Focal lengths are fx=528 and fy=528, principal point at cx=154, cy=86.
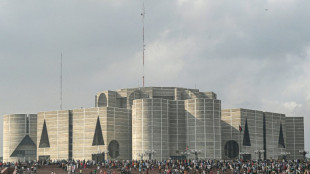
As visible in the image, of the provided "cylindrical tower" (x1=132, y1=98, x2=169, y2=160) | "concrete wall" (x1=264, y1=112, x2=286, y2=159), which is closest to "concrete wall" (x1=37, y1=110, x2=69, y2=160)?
"cylindrical tower" (x1=132, y1=98, x2=169, y2=160)

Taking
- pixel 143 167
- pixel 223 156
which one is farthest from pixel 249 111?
pixel 143 167

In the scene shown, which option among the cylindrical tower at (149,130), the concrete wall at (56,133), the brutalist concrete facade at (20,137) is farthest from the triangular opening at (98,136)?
the brutalist concrete facade at (20,137)

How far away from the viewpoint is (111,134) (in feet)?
422

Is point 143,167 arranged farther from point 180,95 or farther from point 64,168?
point 180,95

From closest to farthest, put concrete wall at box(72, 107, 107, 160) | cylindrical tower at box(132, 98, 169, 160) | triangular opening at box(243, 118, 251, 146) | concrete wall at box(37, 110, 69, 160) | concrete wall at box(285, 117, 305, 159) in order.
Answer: cylindrical tower at box(132, 98, 169, 160)
concrete wall at box(72, 107, 107, 160)
triangular opening at box(243, 118, 251, 146)
concrete wall at box(37, 110, 69, 160)
concrete wall at box(285, 117, 305, 159)

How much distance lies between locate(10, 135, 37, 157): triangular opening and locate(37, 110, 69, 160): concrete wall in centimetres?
650

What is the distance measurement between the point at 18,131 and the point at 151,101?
44.0 m

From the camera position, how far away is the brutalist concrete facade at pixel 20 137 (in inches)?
5655

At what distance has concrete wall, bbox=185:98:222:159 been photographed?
4781 inches

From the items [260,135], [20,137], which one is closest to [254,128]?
[260,135]

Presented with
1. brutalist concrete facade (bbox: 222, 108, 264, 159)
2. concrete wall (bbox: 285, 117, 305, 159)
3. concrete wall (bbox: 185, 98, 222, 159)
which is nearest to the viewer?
concrete wall (bbox: 185, 98, 222, 159)

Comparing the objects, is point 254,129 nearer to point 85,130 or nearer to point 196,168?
point 85,130

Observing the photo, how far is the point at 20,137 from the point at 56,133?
13.0m

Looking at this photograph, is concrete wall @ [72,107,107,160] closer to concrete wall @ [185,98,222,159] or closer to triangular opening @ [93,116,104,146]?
triangular opening @ [93,116,104,146]
